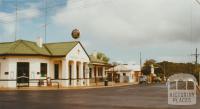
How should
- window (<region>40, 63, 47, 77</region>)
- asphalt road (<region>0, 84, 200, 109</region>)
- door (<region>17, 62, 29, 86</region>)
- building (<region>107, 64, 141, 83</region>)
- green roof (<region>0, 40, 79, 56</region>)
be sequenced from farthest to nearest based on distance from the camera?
building (<region>107, 64, 141, 83</region>)
window (<region>40, 63, 47, 77</region>)
green roof (<region>0, 40, 79, 56</region>)
door (<region>17, 62, 29, 86</region>)
asphalt road (<region>0, 84, 200, 109</region>)

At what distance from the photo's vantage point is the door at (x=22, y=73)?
46372 mm

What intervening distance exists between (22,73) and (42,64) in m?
3.51

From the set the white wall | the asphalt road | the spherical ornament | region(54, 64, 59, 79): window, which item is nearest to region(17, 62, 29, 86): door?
the white wall

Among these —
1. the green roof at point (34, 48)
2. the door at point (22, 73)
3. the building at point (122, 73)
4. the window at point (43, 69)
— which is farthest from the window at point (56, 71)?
the building at point (122, 73)

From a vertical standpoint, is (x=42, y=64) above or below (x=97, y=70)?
above

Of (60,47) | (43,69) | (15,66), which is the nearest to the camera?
(15,66)

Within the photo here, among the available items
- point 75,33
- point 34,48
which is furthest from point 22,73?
point 75,33

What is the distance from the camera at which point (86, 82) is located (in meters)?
55.9

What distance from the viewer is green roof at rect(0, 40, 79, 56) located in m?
47.6

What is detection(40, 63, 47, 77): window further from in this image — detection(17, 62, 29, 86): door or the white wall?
detection(17, 62, 29, 86): door

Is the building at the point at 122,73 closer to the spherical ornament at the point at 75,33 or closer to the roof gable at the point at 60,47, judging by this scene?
the spherical ornament at the point at 75,33

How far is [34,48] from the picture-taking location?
5009 cm

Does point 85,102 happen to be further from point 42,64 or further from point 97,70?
point 97,70

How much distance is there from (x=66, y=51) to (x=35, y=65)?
5515 mm
